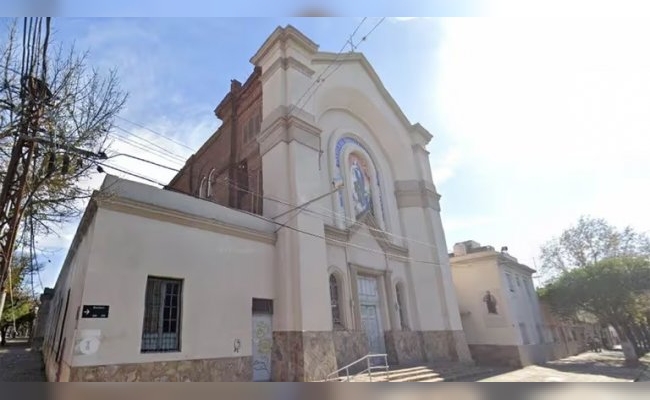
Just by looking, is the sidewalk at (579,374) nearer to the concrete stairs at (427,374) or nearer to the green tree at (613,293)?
the concrete stairs at (427,374)

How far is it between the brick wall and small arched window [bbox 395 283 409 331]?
660cm

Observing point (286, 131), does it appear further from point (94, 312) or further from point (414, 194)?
point (414, 194)

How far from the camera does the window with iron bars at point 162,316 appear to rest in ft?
23.6

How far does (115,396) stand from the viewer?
208 inches

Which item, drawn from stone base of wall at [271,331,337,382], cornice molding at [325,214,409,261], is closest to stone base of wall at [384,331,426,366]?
cornice molding at [325,214,409,261]

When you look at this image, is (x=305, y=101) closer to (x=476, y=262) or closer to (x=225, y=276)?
(x=225, y=276)

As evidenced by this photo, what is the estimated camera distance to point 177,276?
7.69 meters

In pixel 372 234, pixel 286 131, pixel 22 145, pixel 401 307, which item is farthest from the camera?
pixel 401 307

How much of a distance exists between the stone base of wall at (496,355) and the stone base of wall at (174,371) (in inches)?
486

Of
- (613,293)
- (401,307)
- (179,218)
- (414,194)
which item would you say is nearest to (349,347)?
(401,307)

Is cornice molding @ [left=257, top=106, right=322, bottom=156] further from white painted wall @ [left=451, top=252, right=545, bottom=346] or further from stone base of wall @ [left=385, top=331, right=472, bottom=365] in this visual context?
white painted wall @ [left=451, top=252, right=545, bottom=346]

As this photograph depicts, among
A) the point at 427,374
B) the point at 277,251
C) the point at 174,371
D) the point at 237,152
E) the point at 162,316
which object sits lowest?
the point at 427,374

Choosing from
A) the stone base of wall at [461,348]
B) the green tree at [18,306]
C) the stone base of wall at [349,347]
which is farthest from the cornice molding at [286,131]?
the stone base of wall at [461,348]

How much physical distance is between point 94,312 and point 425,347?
37.0ft
